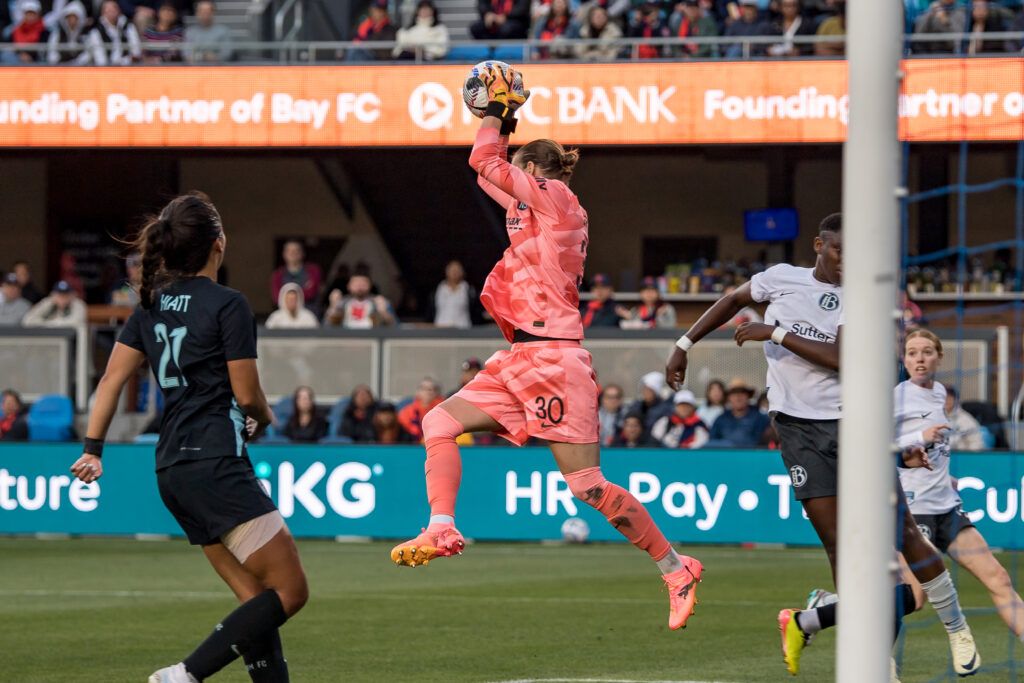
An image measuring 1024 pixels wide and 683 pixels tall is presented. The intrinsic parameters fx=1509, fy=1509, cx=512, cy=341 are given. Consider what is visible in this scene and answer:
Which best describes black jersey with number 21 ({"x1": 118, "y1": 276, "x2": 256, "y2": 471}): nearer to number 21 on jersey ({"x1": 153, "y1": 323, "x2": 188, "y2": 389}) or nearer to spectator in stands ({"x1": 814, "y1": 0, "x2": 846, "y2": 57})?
number 21 on jersey ({"x1": 153, "y1": 323, "x2": 188, "y2": 389})

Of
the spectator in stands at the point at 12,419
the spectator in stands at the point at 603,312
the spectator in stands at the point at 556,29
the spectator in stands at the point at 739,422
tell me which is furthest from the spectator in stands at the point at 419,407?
the spectator in stands at the point at 556,29

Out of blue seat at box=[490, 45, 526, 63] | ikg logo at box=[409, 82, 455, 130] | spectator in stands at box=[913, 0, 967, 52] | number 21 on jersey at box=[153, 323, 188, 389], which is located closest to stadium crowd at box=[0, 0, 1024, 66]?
spectator in stands at box=[913, 0, 967, 52]

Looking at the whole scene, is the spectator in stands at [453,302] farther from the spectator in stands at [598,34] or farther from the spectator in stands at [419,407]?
the spectator in stands at [598,34]

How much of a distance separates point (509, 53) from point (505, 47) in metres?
0.10

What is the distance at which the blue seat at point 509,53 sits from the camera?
20844mm

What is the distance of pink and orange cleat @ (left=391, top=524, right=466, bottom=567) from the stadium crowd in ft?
47.1

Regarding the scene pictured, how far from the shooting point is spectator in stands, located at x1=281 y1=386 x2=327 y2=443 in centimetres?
1720

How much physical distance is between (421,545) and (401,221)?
19.0 m

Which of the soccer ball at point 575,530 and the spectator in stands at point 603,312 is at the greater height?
the spectator in stands at point 603,312

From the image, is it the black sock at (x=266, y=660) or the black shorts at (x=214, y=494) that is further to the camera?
the black sock at (x=266, y=660)

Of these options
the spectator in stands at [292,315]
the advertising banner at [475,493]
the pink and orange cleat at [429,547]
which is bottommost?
the advertising banner at [475,493]

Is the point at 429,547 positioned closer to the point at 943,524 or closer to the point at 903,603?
the point at 903,603

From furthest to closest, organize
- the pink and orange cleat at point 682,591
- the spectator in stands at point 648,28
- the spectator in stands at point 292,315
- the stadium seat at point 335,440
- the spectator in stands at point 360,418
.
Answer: the spectator in stands at point 648,28 → the spectator in stands at point 292,315 → the spectator in stands at point 360,418 → the stadium seat at point 335,440 → the pink and orange cleat at point 682,591

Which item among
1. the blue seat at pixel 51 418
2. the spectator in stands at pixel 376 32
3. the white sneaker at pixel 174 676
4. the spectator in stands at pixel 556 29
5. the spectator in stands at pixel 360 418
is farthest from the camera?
the spectator in stands at pixel 376 32
